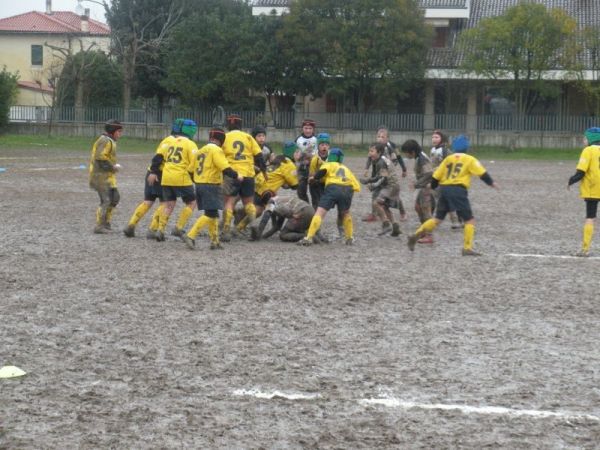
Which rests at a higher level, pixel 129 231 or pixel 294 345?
pixel 129 231

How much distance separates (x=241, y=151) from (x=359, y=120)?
39542mm

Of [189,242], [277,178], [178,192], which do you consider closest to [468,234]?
[277,178]

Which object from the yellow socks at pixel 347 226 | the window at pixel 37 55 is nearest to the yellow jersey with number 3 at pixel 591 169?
the yellow socks at pixel 347 226

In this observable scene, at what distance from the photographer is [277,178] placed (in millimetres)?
16703

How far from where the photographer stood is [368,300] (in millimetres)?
10773

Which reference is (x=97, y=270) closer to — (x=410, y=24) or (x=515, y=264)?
(x=515, y=264)

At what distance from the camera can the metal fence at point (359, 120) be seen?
53.3 metres

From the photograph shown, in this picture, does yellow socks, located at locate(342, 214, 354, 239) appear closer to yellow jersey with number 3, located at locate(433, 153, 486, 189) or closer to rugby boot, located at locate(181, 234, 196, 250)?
yellow jersey with number 3, located at locate(433, 153, 486, 189)

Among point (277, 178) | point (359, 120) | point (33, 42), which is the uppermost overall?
point (33, 42)

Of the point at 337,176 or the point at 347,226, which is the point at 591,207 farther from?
the point at 337,176

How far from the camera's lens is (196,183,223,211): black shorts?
14711 mm

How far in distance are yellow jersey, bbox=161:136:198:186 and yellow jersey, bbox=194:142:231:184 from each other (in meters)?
0.39

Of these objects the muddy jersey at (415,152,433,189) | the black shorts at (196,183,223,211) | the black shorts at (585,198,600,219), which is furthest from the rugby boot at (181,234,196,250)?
the black shorts at (585,198,600,219)

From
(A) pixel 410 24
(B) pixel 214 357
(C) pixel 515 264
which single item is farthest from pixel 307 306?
(A) pixel 410 24
